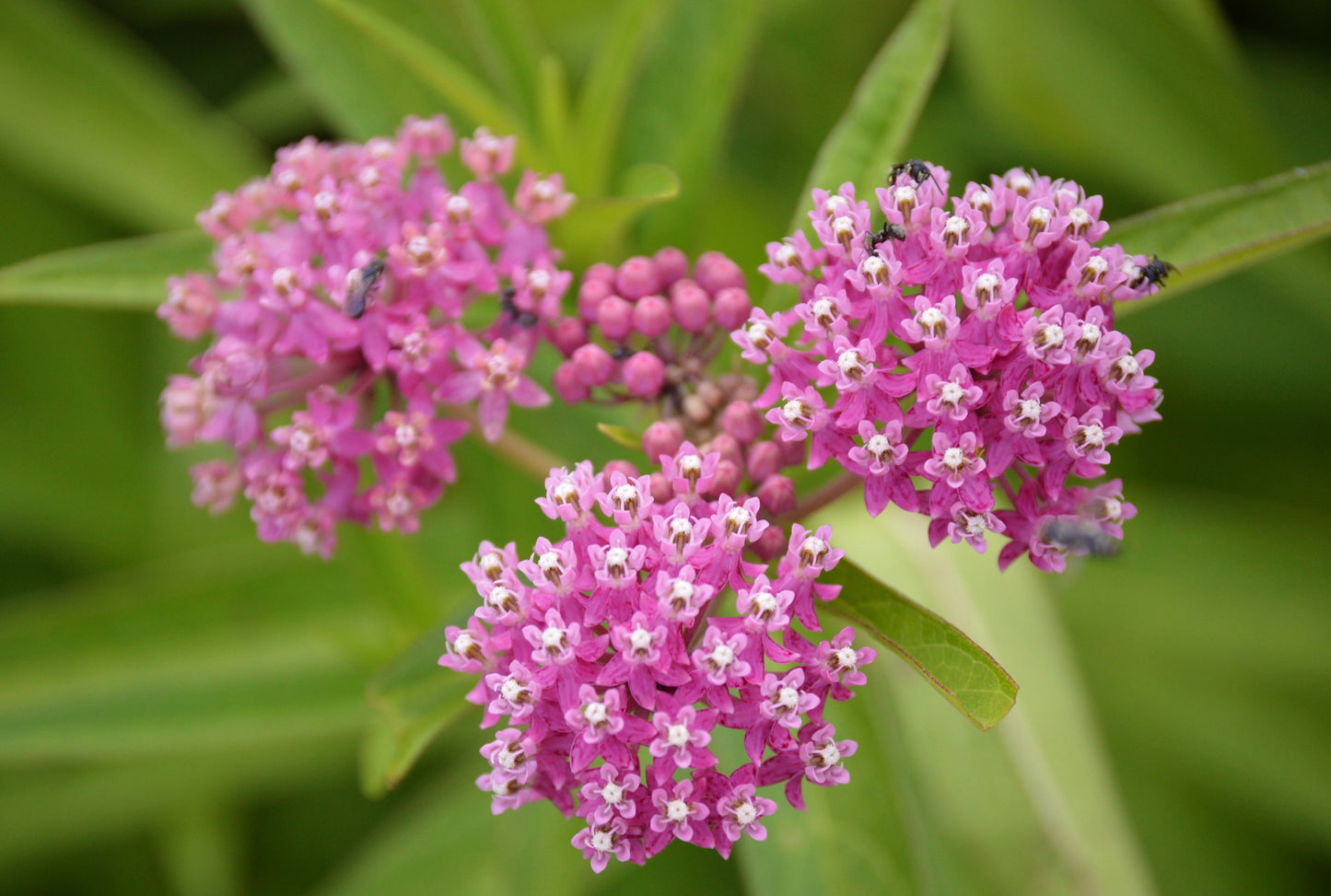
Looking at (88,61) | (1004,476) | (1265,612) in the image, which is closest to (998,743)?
(1004,476)

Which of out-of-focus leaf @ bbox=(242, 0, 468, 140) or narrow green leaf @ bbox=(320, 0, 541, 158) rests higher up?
out-of-focus leaf @ bbox=(242, 0, 468, 140)

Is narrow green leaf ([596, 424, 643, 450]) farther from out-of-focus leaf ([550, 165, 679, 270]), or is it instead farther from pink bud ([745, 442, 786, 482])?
out-of-focus leaf ([550, 165, 679, 270])

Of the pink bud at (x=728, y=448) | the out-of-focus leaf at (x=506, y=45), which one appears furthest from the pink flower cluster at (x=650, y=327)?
the out-of-focus leaf at (x=506, y=45)

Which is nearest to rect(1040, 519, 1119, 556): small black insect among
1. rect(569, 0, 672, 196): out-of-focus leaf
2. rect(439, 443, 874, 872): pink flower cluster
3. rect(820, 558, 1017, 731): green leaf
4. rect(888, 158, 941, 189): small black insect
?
rect(820, 558, 1017, 731): green leaf

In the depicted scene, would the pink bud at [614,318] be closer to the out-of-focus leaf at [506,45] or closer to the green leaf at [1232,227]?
the out-of-focus leaf at [506,45]

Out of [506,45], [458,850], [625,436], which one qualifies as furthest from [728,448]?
[458,850]
